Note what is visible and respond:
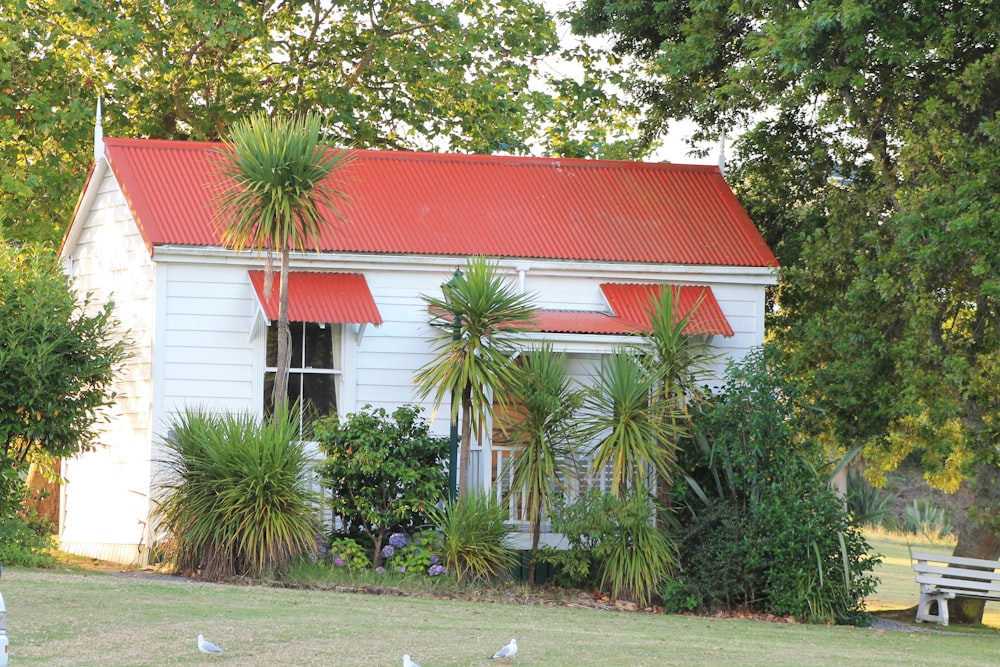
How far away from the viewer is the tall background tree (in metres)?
14.9

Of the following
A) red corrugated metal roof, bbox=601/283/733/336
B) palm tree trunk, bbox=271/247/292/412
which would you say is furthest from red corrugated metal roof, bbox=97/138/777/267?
palm tree trunk, bbox=271/247/292/412

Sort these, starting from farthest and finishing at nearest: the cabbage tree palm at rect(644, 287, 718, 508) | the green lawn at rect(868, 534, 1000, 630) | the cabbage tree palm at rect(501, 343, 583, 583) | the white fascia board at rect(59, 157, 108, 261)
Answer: the green lawn at rect(868, 534, 1000, 630) < the white fascia board at rect(59, 157, 108, 261) < the cabbage tree palm at rect(644, 287, 718, 508) < the cabbage tree palm at rect(501, 343, 583, 583)

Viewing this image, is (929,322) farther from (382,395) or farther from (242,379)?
(242,379)

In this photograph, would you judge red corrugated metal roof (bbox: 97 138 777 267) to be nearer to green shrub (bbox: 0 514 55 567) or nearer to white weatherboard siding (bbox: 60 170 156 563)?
white weatherboard siding (bbox: 60 170 156 563)

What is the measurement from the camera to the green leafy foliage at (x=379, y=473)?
15.4m

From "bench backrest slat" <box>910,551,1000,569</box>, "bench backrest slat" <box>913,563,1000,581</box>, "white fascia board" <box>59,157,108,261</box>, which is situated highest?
"white fascia board" <box>59,157,108,261</box>

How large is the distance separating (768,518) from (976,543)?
3403 mm

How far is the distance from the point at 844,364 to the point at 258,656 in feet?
28.2

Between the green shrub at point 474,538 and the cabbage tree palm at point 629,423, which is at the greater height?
the cabbage tree palm at point 629,423

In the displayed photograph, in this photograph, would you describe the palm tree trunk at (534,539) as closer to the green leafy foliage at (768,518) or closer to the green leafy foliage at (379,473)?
the green leafy foliage at (379,473)

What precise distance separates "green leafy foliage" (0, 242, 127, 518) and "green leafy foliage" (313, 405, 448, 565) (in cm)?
263

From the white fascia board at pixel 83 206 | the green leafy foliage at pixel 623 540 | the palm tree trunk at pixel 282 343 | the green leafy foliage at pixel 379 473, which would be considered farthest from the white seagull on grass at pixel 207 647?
the white fascia board at pixel 83 206

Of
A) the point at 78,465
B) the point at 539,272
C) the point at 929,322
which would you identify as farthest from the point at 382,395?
the point at 929,322

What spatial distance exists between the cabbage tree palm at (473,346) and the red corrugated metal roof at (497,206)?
162 centimetres
